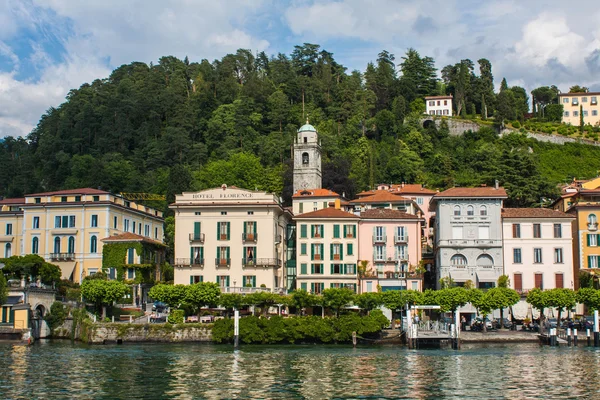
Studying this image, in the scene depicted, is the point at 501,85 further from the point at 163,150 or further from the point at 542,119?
the point at 163,150

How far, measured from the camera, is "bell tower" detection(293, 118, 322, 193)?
110438 millimetres

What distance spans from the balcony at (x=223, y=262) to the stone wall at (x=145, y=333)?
11292 mm

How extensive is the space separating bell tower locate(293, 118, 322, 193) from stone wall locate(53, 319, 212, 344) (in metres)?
47.3

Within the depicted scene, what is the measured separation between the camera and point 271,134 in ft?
467

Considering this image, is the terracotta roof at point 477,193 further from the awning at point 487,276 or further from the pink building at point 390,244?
the awning at point 487,276

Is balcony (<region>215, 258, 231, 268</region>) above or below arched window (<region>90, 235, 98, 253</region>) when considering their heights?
below

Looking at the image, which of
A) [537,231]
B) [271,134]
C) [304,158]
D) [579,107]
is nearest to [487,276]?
[537,231]

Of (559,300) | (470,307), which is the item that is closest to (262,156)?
(470,307)

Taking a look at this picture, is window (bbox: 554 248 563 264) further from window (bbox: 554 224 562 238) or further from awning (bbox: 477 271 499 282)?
awning (bbox: 477 271 499 282)

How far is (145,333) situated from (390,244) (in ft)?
86.9

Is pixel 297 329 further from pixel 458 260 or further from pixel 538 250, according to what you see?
pixel 538 250

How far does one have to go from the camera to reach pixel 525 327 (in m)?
69.5

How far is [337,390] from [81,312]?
3551 cm

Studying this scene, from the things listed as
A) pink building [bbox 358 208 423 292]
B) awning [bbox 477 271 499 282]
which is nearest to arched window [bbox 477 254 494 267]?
awning [bbox 477 271 499 282]
